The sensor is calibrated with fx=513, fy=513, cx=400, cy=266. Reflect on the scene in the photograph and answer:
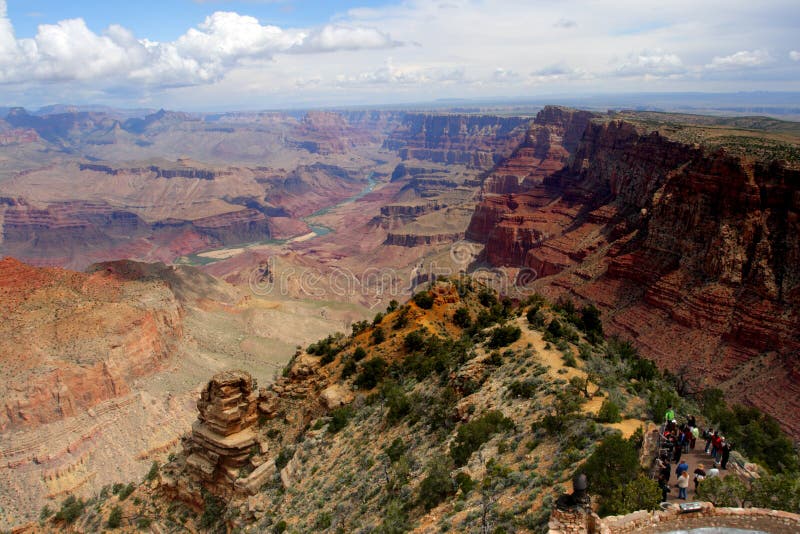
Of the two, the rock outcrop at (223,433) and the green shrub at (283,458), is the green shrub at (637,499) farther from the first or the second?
the rock outcrop at (223,433)

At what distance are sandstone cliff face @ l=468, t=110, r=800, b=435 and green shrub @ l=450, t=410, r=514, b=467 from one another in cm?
2704

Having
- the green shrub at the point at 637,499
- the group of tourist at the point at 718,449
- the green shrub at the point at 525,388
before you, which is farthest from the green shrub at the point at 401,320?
the green shrub at the point at 637,499

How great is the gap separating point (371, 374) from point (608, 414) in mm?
13971

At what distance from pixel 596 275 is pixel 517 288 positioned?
1500 centimetres

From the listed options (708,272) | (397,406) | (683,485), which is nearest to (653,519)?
(683,485)

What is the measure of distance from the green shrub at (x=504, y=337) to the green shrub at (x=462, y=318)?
571 centimetres

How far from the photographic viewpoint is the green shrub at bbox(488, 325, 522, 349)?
26297mm

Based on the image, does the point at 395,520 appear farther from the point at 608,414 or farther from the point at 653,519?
the point at 653,519

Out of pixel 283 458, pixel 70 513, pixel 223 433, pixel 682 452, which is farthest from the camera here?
pixel 70 513

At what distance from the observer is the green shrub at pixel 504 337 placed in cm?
2630

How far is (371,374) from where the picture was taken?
27.9 meters

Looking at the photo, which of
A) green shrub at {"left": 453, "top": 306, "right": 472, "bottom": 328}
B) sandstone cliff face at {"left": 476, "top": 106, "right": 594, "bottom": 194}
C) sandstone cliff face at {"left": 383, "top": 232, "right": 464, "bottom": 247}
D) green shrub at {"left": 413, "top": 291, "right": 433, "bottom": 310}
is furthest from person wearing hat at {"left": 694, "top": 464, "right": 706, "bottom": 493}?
sandstone cliff face at {"left": 476, "top": 106, "right": 594, "bottom": 194}

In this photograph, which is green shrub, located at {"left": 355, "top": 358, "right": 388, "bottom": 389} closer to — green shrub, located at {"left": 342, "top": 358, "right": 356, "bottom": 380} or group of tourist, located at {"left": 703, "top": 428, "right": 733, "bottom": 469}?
green shrub, located at {"left": 342, "top": 358, "right": 356, "bottom": 380}

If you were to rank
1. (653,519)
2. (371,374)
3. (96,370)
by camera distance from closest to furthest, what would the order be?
1. (653,519)
2. (371,374)
3. (96,370)
